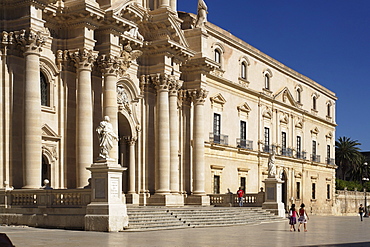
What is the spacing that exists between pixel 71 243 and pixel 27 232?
382 cm

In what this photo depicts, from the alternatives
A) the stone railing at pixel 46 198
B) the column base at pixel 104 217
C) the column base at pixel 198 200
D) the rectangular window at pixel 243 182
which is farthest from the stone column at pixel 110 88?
the rectangular window at pixel 243 182

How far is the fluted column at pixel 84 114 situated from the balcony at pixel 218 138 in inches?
557

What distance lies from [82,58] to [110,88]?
2.06 metres

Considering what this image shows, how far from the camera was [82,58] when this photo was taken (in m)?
25.0

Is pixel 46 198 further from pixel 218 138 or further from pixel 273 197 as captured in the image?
pixel 218 138

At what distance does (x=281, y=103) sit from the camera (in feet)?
161

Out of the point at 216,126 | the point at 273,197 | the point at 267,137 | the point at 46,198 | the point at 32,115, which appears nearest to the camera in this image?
the point at 46,198

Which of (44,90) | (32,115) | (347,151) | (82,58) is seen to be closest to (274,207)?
(82,58)

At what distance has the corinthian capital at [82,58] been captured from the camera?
25.0 m

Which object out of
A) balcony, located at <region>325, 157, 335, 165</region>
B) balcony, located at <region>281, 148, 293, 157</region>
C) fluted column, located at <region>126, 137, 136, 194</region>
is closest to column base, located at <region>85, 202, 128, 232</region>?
fluted column, located at <region>126, 137, 136, 194</region>

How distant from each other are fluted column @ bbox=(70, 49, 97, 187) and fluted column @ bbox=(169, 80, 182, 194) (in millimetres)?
7000

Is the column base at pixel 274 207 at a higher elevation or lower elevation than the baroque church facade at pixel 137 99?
lower

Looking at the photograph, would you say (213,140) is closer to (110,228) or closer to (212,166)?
(212,166)

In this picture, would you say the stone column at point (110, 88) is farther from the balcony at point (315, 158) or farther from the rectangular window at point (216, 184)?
the balcony at point (315, 158)
